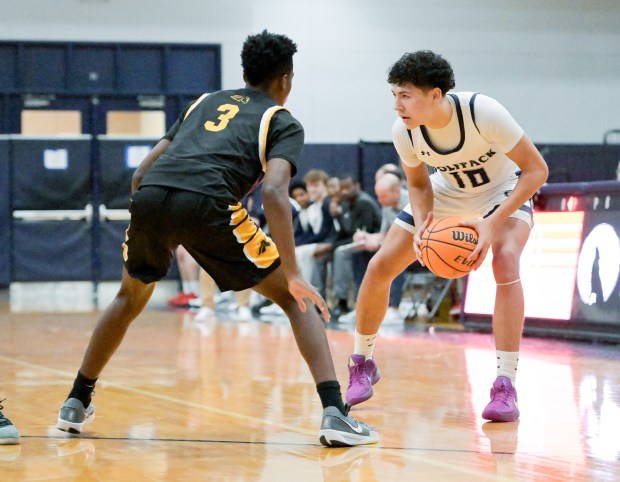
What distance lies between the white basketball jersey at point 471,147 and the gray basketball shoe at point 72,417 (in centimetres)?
197

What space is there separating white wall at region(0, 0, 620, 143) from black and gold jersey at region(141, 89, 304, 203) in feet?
48.5

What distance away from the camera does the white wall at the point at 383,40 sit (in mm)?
18875

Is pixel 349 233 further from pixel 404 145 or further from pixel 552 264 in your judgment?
pixel 404 145

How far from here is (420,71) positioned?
4676mm

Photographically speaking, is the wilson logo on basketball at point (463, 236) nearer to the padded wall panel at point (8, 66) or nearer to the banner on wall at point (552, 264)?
the banner on wall at point (552, 264)

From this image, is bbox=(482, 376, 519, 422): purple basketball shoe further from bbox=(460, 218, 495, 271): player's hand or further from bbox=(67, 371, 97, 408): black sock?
bbox=(67, 371, 97, 408): black sock

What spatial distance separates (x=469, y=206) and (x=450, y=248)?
61 centimetres

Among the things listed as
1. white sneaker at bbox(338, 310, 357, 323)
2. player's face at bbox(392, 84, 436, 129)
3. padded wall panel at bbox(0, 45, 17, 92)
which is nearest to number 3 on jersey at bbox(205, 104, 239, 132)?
player's face at bbox(392, 84, 436, 129)

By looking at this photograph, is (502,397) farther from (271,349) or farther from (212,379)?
(271,349)

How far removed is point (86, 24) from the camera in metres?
18.8

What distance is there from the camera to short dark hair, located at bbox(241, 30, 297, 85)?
4.19 metres

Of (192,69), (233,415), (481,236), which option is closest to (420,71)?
(481,236)

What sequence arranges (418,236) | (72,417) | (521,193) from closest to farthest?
(72,417) < (521,193) < (418,236)

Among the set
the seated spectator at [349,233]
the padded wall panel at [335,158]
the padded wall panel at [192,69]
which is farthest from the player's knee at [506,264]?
the padded wall panel at [192,69]
